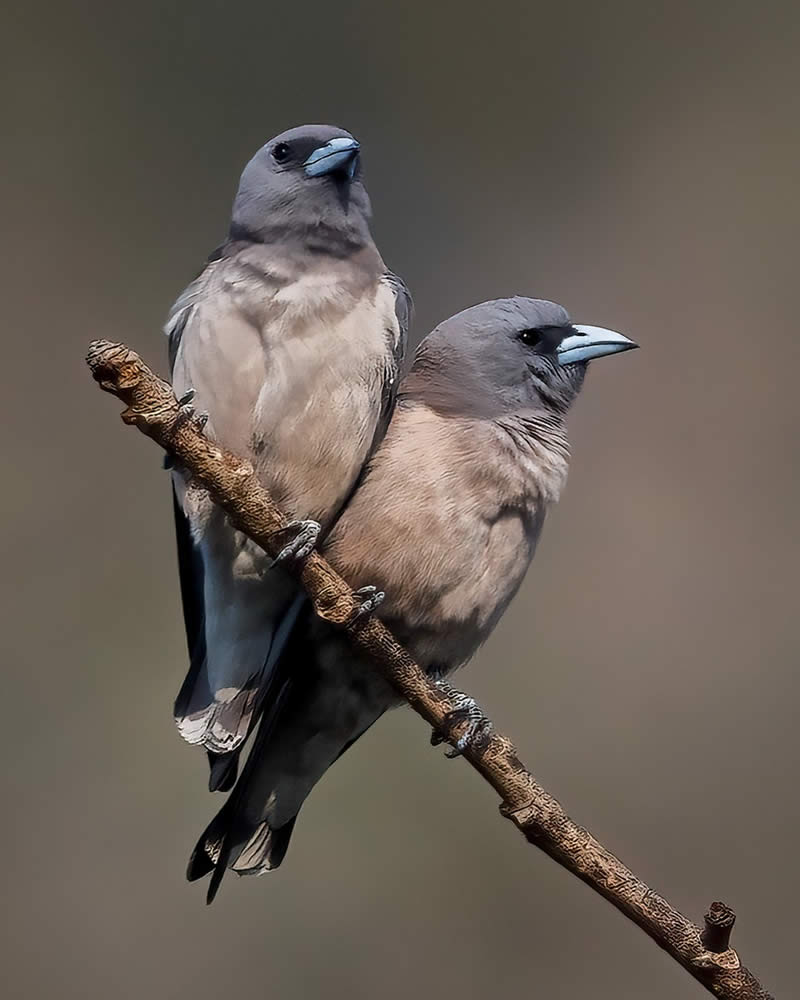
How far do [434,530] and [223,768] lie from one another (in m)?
0.64

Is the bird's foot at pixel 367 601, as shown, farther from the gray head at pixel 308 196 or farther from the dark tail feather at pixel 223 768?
the gray head at pixel 308 196

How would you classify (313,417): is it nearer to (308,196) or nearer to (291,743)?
(308,196)

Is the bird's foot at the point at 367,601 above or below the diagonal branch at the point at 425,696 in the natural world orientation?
above

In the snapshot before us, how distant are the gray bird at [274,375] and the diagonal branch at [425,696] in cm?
17

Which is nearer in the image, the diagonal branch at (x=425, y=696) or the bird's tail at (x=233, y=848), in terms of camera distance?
the diagonal branch at (x=425, y=696)

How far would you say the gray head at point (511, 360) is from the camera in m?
2.79

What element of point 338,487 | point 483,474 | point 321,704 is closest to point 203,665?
point 321,704

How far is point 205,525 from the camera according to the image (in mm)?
2525

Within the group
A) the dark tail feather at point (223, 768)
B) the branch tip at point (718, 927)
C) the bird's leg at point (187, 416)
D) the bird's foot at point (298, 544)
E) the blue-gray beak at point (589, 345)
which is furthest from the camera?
the blue-gray beak at point (589, 345)

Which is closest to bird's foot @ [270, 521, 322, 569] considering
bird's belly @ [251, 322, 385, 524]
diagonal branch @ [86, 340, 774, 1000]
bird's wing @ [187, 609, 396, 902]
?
diagonal branch @ [86, 340, 774, 1000]

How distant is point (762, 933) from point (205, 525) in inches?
107

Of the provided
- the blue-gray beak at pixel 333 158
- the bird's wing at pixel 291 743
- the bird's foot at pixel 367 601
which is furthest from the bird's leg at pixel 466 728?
the blue-gray beak at pixel 333 158

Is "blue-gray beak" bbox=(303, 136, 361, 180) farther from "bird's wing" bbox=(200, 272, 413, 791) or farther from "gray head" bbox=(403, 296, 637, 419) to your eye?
"gray head" bbox=(403, 296, 637, 419)

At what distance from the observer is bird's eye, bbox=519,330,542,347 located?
2.87 m
